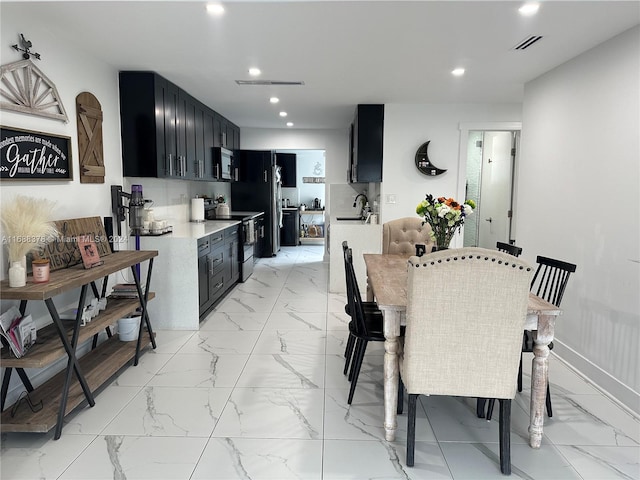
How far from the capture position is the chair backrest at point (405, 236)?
4.04 m

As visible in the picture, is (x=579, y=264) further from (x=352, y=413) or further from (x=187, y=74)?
(x=187, y=74)

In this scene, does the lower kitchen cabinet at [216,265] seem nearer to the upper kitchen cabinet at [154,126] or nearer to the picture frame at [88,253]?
the upper kitchen cabinet at [154,126]

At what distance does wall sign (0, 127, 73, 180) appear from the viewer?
8.05 ft

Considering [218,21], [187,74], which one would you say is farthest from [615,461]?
[187,74]

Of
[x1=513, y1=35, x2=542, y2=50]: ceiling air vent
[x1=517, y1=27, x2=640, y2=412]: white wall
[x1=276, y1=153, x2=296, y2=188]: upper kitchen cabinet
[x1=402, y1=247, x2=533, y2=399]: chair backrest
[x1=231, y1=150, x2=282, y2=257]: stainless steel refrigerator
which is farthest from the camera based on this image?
[x1=276, y1=153, x2=296, y2=188]: upper kitchen cabinet

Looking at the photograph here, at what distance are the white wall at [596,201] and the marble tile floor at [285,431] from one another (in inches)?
12.0

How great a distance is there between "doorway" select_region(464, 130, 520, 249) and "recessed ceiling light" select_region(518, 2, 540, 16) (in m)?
3.01

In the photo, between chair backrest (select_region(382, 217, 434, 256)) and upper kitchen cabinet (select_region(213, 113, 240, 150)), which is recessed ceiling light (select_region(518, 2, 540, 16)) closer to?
chair backrest (select_region(382, 217, 434, 256))

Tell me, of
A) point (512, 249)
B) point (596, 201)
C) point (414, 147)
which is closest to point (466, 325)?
point (512, 249)

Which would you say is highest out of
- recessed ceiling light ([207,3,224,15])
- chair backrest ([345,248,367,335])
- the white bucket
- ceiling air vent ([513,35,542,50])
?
ceiling air vent ([513,35,542,50])

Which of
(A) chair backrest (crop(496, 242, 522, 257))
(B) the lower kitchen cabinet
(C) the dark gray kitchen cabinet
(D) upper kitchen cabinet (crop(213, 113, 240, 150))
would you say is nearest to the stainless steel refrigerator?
(D) upper kitchen cabinet (crop(213, 113, 240, 150))

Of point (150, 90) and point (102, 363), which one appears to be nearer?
point (102, 363)

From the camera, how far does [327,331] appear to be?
159 inches

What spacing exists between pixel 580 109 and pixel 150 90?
3.57 meters
